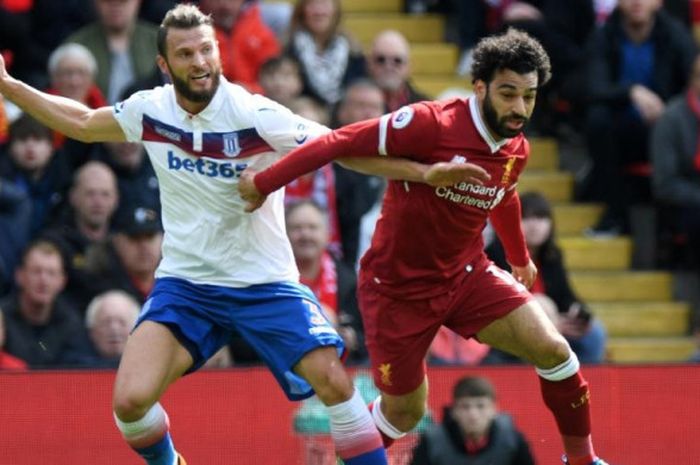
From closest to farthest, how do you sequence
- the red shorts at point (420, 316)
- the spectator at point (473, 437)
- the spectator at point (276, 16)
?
the red shorts at point (420, 316)
the spectator at point (473, 437)
the spectator at point (276, 16)

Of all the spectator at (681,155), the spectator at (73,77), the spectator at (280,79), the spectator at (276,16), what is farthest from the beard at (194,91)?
the spectator at (681,155)

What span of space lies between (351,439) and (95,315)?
8.99 ft

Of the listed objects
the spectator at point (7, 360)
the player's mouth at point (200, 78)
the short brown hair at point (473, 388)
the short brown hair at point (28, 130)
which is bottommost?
the spectator at point (7, 360)

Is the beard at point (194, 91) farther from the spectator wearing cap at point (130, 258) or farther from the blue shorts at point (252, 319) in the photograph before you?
the spectator wearing cap at point (130, 258)

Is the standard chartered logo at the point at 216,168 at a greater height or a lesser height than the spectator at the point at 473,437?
greater

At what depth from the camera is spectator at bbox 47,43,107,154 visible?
40.9 ft

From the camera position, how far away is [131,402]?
8742 mm

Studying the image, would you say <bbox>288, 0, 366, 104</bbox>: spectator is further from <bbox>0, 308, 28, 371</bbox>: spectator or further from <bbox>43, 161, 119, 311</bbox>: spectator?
<bbox>0, 308, 28, 371</bbox>: spectator

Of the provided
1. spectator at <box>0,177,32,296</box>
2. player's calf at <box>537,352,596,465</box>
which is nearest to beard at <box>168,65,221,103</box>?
player's calf at <box>537,352,596,465</box>

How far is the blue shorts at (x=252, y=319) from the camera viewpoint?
8.89 meters

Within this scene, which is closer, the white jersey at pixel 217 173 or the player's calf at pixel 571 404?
the white jersey at pixel 217 173

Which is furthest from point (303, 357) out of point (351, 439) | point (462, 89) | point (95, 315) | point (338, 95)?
point (462, 89)

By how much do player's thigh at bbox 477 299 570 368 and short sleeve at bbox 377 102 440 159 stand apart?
0.87m

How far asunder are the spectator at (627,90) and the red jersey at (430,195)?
4155mm
